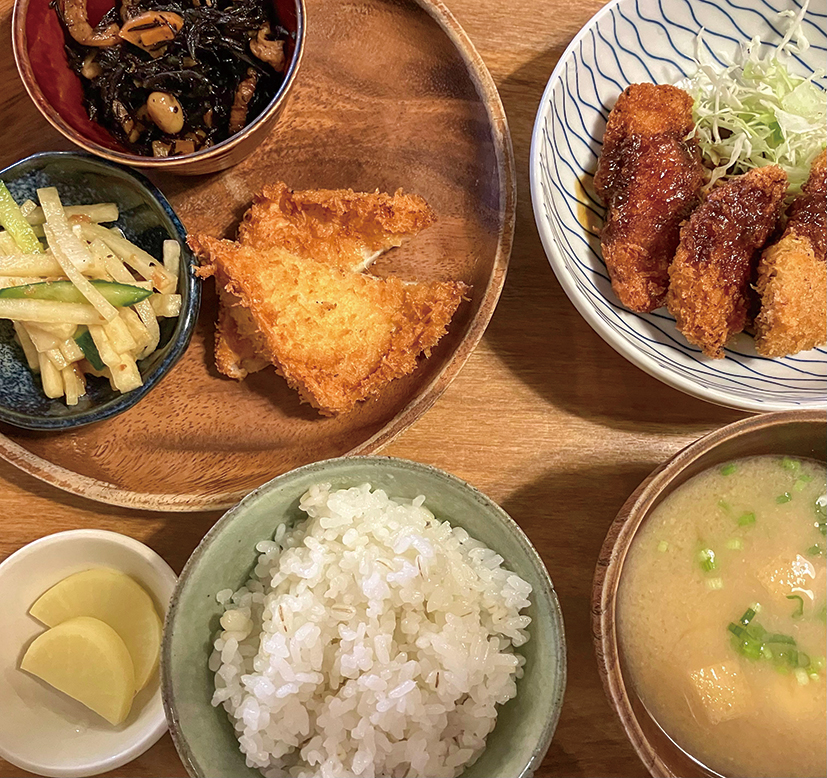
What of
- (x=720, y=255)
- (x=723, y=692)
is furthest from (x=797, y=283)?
(x=723, y=692)

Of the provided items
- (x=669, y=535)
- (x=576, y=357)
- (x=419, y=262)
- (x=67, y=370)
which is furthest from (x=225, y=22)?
(x=669, y=535)

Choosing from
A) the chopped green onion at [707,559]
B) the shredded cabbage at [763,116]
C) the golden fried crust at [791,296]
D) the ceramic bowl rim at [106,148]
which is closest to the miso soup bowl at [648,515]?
the chopped green onion at [707,559]

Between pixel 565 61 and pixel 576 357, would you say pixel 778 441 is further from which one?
pixel 565 61

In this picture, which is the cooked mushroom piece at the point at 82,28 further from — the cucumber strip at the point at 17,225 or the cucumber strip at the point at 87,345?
the cucumber strip at the point at 87,345

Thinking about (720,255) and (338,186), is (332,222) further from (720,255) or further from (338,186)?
(720,255)

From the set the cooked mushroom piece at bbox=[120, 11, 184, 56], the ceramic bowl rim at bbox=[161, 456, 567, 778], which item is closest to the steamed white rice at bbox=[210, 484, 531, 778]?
the ceramic bowl rim at bbox=[161, 456, 567, 778]

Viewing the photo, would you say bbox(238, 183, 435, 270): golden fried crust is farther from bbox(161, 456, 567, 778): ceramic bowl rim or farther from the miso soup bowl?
the miso soup bowl
